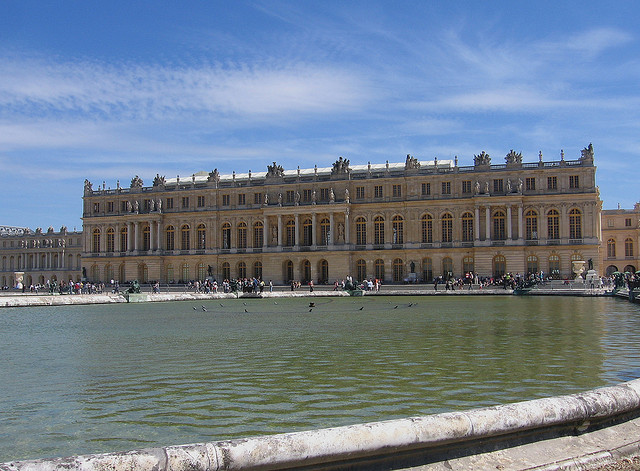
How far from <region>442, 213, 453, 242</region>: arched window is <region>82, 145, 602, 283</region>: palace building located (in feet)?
0.37

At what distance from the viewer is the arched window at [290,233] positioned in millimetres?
77688

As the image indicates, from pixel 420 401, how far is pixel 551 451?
4271 mm

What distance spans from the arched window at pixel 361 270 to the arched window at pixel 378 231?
8.95 ft

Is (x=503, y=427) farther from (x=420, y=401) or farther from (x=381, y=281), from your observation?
(x=381, y=281)

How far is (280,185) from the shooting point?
7775cm

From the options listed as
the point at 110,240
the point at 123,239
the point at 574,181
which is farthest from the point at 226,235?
the point at 574,181

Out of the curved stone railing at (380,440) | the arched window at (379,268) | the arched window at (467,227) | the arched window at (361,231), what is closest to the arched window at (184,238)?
the arched window at (361,231)

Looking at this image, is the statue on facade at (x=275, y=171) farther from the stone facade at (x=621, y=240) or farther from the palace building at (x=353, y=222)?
the stone facade at (x=621, y=240)

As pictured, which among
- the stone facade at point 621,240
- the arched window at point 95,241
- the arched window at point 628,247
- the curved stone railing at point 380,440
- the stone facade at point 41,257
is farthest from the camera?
the stone facade at point 41,257

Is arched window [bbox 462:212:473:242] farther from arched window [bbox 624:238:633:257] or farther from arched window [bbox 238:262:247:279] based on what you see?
arched window [bbox 624:238:633:257]

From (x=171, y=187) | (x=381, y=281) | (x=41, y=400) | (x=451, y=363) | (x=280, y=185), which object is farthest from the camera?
(x=171, y=187)

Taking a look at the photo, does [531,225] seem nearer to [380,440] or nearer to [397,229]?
[397,229]

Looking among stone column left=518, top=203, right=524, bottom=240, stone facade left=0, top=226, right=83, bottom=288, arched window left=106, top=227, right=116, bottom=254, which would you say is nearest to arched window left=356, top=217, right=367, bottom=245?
stone column left=518, top=203, right=524, bottom=240

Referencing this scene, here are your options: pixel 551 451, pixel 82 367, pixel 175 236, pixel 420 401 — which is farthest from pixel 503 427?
pixel 175 236
